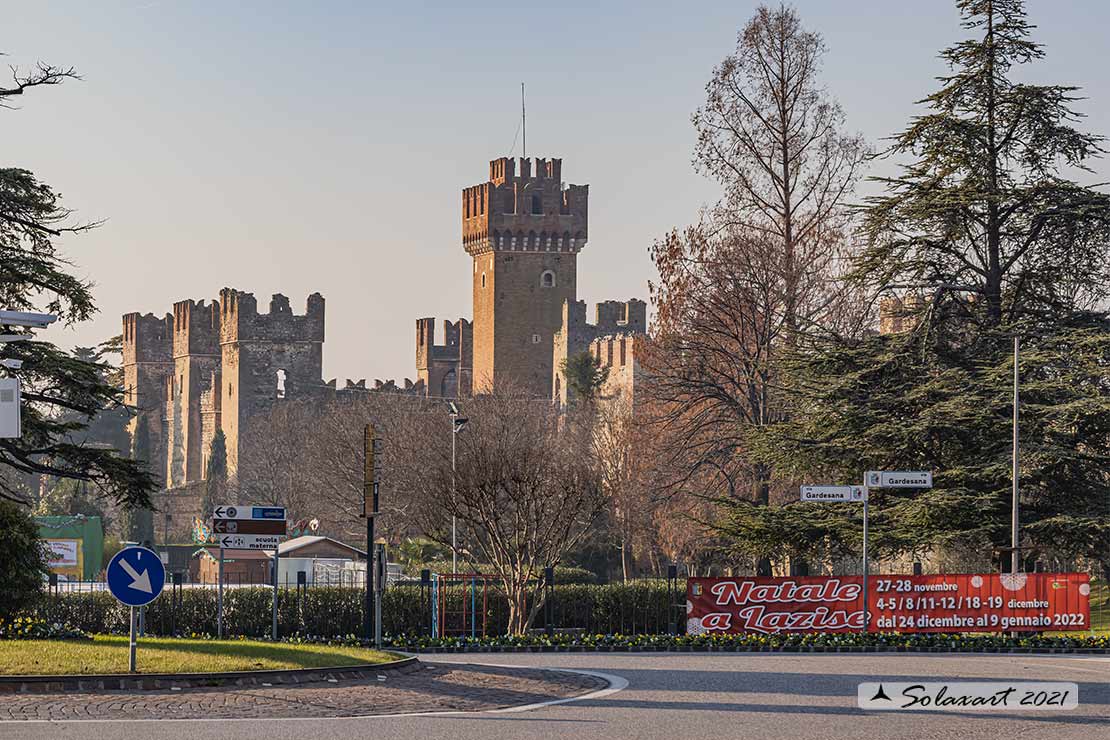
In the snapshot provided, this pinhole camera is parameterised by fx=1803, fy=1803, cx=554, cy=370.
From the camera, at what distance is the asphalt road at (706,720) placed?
635 inches

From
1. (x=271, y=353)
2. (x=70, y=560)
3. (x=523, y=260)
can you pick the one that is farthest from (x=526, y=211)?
(x=70, y=560)

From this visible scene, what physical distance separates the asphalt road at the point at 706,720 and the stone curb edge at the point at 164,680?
2.07m

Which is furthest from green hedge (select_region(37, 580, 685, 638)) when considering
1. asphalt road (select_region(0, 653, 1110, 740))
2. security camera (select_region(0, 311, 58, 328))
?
security camera (select_region(0, 311, 58, 328))

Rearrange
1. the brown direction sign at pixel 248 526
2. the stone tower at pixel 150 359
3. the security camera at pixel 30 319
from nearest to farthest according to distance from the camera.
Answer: the security camera at pixel 30 319, the brown direction sign at pixel 248 526, the stone tower at pixel 150 359

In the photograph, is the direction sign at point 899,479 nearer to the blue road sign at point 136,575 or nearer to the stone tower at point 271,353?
the blue road sign at point 136,575

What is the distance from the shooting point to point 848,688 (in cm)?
2125

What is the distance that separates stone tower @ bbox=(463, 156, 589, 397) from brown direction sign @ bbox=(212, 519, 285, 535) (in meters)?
96.6

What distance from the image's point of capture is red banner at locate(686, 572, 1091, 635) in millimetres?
32719

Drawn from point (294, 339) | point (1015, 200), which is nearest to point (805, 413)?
point (1015, 200)

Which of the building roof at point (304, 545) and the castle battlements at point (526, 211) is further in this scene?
the castle battlements at point (526, 211)

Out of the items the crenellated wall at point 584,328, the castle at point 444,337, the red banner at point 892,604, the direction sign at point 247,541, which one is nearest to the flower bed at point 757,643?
the red banner at point 892,604

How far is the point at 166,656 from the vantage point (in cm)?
2002

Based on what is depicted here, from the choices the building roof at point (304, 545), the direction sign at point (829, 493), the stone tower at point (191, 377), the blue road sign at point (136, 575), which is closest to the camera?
the blue road sign at point (136, 575)

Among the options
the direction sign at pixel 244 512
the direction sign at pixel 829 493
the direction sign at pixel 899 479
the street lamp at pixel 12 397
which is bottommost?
the direction sign at pixel 244 512
